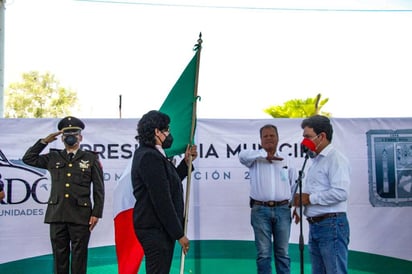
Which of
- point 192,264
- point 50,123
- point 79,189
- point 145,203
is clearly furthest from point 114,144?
point 145,203

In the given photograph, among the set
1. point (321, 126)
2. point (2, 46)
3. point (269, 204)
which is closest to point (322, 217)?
point (321, 126)

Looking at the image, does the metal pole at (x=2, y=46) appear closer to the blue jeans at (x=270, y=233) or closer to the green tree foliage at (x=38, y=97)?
the blue jeans at (x=270, y=233)

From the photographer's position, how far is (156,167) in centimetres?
355

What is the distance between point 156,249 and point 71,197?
1658mm

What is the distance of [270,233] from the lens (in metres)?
5.30

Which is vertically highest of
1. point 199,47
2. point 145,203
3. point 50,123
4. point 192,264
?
point 199,47

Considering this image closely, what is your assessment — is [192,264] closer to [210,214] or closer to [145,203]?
[210,214]

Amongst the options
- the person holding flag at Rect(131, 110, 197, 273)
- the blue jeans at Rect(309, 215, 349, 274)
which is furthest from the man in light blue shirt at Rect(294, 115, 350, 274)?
the person holding flag at Rect(131, 110, 197, 273)

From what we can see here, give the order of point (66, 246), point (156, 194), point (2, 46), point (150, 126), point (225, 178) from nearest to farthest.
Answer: point (156, 194), point (150, 126), point (66, 246), point (225, 178), point (2, 46)

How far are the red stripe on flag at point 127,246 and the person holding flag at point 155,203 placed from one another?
45.7 inches

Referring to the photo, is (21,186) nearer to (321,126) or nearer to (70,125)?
(70,125)

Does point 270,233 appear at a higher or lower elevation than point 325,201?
lower

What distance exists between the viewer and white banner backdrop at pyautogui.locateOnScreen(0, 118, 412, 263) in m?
5.88

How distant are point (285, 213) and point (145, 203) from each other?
2075 millimetres
